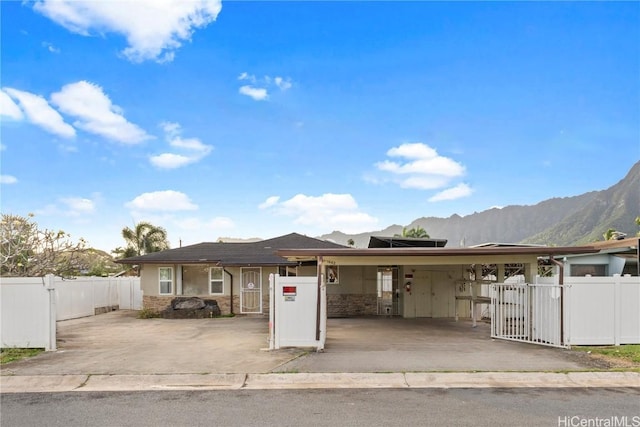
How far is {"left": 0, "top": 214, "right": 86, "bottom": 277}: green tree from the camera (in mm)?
13914

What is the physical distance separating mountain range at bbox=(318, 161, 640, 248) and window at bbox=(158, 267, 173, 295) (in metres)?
27.4

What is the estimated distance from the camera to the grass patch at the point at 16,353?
10.8 m

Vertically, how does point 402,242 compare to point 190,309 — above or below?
above

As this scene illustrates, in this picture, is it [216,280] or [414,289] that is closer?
[414,289]

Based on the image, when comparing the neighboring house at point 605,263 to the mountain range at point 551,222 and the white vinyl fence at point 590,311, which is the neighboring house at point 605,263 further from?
the mountain range at point 551,222

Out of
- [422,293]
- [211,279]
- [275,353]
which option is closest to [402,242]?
[422,293]

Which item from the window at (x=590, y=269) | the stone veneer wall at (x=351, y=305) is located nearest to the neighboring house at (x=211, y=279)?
the stone veneer wall at (x=351, y=305)

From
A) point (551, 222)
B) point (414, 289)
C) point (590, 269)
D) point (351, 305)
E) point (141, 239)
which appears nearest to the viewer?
point (414, 289)

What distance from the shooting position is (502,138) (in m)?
26.4

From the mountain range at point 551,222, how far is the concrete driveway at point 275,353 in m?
33.2

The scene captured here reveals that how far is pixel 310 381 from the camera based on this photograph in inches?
349

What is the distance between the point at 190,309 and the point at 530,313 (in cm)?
1358

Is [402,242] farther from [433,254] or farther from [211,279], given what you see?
[433,254]

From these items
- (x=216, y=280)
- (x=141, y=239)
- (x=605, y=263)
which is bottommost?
(x=216, y=280)
